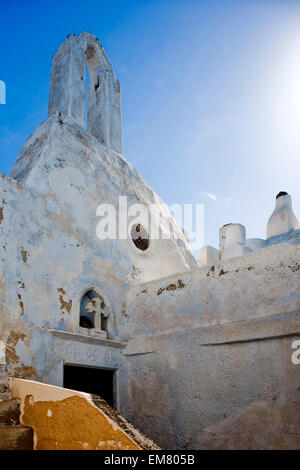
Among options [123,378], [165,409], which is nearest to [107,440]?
[165,409]

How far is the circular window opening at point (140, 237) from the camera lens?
8.56 m

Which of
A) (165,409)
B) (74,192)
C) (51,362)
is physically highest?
(74,192)

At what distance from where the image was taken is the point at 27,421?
349 cm

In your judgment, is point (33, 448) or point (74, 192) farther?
point (74, 192)

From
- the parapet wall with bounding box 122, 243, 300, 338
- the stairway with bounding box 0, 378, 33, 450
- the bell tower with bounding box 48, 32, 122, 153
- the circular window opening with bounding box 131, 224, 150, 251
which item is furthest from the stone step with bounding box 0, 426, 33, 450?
the bell tower with bounding box 48, 32, 122, 153

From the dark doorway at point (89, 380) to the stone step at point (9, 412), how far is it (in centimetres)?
370

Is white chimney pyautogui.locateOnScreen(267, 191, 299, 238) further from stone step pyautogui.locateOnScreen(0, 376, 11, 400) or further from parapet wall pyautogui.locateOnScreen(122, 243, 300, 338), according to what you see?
stone step pyautogui.locateOnScreen(0, 376, 11, 400)

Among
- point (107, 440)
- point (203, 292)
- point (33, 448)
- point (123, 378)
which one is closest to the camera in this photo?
point (107, 440)

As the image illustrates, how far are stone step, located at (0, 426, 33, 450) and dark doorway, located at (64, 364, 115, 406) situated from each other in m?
3.93

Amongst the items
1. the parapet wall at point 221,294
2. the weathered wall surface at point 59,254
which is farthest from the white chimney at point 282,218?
the parapet wall at point 221,294

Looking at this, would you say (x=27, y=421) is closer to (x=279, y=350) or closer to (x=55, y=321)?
(x=55, y=321)

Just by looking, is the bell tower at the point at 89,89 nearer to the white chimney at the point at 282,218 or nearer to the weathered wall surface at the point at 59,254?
the weathered wall surface at the point at 59,254

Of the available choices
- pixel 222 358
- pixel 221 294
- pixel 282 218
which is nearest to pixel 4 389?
pixel 222 358
